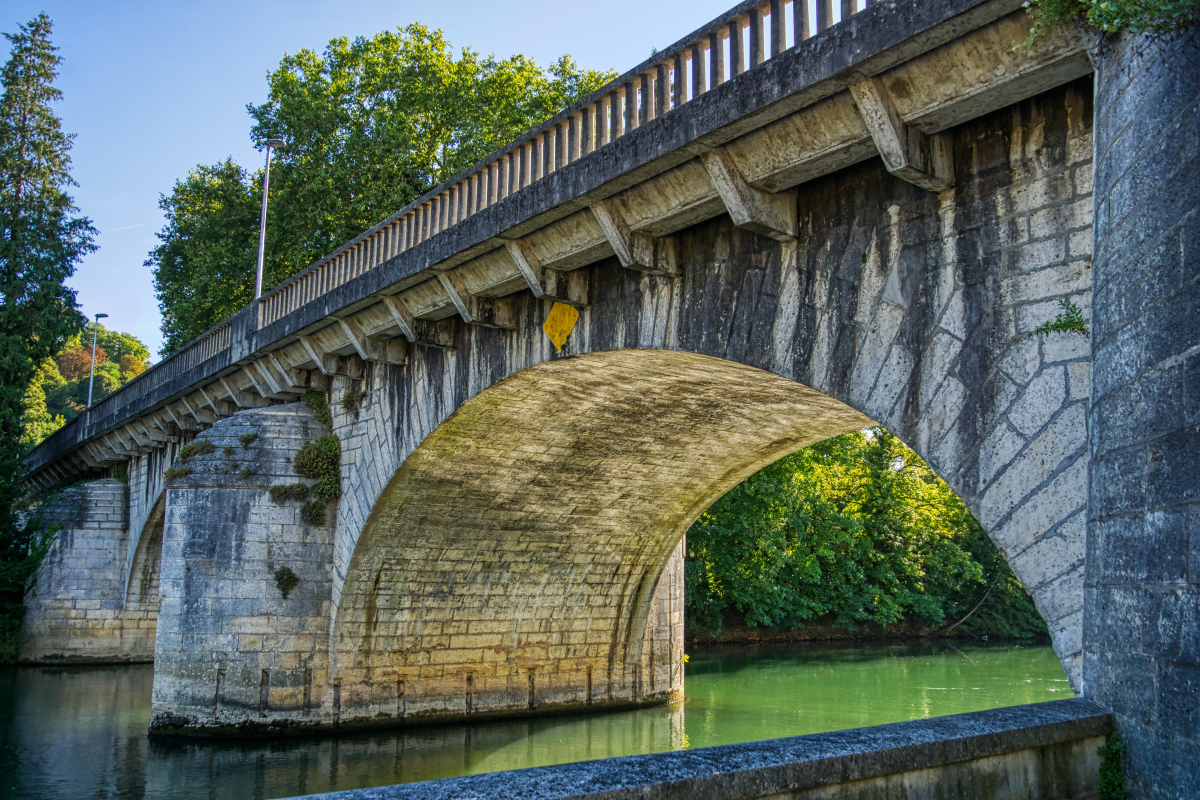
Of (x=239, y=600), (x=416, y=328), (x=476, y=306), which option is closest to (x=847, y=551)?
(x=239, y=600)

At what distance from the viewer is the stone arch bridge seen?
5.03 metres

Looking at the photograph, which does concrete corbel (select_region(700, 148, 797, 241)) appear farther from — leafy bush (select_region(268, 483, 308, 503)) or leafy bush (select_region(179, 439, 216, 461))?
leafy bush (select_region(179, 439, 216, 461))

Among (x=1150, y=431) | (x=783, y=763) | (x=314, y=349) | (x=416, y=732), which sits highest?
(x=314, y=349)

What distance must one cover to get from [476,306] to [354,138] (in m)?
15.2

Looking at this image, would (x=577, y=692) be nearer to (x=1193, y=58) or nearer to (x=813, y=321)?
(x=813, y=321)

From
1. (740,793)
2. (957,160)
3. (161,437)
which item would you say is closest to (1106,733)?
(740,793)

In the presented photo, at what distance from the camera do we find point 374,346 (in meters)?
12.1

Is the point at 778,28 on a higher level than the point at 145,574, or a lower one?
higher

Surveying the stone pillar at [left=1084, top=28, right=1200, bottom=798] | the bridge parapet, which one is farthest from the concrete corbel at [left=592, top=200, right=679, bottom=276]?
the stone pillar at [left=1084, top=28, right=1200, bottom=798]

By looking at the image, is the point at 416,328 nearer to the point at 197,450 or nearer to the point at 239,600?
the point at 197,450

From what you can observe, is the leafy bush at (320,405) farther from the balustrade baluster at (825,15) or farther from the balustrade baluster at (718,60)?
the balustrade baluster at (825,15)

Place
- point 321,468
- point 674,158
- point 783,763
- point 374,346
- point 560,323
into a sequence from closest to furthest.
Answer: point 783,763
point 674,158
point 560,323
point 374,346
point 321,468

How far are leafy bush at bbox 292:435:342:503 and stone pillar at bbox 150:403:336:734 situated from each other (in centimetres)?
14

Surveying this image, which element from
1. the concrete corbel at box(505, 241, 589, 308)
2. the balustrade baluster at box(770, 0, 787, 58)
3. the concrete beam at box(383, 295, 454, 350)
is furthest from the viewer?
the concrete beam at box(383, 295, 454, 350)
